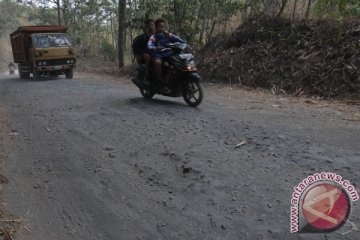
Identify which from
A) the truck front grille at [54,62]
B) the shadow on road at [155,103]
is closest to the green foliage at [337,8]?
the shadow on road at [155,103]

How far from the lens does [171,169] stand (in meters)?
4.57

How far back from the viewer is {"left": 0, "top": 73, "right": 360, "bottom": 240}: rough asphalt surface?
3371mm

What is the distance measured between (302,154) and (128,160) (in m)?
2.14

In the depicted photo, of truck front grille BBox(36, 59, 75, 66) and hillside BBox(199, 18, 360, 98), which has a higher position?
hillside BBox(199, 18, 360, 98)

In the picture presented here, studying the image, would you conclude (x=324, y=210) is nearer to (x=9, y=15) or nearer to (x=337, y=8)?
(x=337, y=8)

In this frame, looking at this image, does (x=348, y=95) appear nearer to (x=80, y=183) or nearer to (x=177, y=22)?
(x=80, y=183)

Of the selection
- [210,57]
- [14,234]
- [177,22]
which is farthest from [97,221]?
[177,22]

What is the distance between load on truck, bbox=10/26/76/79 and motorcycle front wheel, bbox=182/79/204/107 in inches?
417

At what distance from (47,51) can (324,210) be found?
15.8 metres

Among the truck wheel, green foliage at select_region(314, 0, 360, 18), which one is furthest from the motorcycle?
the truck wheel

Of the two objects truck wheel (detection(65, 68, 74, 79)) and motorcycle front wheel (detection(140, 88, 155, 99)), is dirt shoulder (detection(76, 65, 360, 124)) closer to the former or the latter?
motorcycle front wheel (detection(140, 88, 155, 99))

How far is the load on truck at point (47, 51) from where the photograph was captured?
16.8 metres

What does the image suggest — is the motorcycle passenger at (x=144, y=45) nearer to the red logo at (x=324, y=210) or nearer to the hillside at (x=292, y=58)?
the hillside at (x=292, y=58)

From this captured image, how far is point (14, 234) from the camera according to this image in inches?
132
